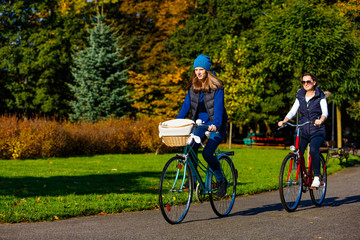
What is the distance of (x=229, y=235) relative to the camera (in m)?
5.65

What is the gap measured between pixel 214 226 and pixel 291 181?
188 cm

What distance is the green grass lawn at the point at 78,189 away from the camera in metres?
7.07

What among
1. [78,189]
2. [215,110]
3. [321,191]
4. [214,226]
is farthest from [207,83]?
[78,189]

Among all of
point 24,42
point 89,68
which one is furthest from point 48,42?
point 89,68

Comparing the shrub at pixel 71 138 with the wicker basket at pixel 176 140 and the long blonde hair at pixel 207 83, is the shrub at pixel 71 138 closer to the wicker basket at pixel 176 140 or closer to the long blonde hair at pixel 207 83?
the long blonde hair at pixel 207 83

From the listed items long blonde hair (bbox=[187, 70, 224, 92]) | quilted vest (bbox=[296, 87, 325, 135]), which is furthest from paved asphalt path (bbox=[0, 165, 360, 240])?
long blonde hair (bbox=[187, 70, 224, 92])

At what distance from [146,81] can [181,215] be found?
95.8ft

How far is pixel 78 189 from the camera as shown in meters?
9.66

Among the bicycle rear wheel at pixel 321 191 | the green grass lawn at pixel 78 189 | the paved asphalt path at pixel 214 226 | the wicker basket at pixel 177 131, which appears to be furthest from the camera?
the bicycle rear wheel at pixel 321 191

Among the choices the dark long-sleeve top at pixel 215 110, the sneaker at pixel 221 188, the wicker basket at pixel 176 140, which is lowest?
the sneaker at pixel 221 188

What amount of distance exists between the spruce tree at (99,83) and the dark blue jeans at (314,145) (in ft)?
77.7

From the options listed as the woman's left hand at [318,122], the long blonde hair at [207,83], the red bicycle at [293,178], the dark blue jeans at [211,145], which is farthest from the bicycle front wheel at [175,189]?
the woman's left hand at [318,122]

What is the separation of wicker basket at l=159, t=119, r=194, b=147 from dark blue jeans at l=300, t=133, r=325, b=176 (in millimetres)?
2693

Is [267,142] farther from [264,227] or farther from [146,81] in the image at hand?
[264,227]
